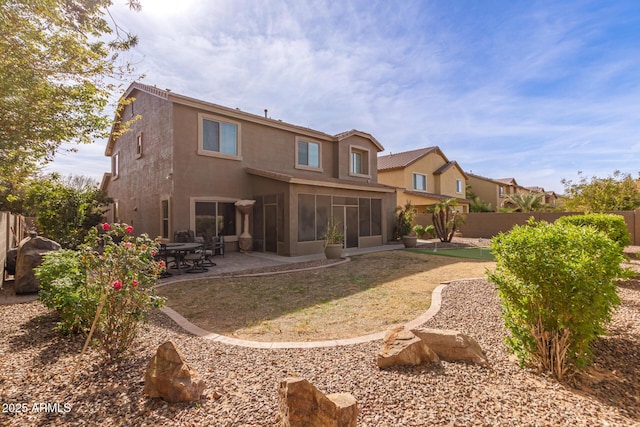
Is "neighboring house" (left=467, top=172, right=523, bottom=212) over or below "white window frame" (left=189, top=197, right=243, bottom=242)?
over

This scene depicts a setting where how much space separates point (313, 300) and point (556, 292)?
14.5 feet

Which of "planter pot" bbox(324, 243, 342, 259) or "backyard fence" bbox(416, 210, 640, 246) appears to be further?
"backyard fence" bbox(416, 210, 640, 246)

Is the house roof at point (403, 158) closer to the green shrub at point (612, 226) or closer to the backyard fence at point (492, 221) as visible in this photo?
the backyard fence at point (492, 221)

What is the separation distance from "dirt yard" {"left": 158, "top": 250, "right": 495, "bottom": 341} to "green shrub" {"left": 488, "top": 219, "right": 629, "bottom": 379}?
6.49 ft

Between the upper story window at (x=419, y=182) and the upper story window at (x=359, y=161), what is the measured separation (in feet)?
30.3

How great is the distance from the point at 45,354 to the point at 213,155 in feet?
34.4

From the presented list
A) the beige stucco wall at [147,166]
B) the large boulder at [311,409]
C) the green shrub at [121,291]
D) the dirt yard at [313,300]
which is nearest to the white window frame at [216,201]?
the beige stucco wall at [147,166]

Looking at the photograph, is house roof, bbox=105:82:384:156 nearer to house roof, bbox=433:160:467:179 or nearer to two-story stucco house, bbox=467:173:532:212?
house roof, bbox=433:160:467:179

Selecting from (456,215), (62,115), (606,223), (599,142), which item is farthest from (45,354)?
(599,142)

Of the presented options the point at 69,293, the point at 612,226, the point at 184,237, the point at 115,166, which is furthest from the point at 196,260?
the point at 115,166

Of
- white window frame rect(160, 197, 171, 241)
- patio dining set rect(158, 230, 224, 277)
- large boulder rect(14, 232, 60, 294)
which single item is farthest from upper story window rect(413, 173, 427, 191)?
large boulder rect(14, 232, 60, 294)

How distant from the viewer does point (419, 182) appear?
28.1 meters

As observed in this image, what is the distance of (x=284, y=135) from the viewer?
15.6 metres

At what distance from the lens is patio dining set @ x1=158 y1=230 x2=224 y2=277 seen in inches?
359
